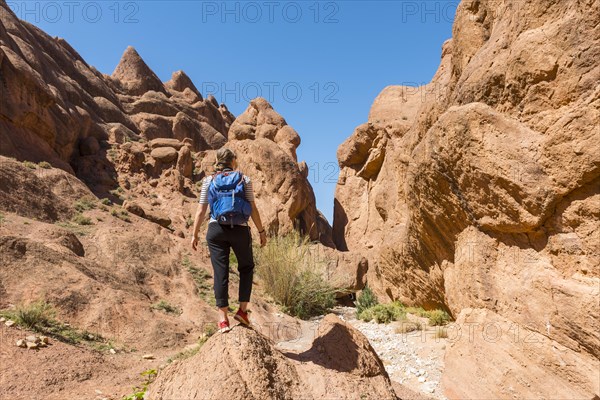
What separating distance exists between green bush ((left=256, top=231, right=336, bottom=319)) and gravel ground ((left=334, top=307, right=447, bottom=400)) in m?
3.31

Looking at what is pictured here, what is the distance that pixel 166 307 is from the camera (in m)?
8.69

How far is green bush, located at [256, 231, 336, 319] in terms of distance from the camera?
1134 centimetres

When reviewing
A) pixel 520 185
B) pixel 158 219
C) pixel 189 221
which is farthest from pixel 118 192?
pixel 520 185

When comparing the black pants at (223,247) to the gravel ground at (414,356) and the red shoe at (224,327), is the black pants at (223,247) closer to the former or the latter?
the red shoe at (224,327)

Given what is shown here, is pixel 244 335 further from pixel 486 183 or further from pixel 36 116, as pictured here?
pixel 36 116

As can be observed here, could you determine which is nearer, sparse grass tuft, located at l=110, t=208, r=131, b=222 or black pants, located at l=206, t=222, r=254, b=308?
black pants, located at l=206, t=222, r=254, b=308

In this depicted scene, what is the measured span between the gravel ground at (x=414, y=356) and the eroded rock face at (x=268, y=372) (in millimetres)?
1749

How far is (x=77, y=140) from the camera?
64.6 ft

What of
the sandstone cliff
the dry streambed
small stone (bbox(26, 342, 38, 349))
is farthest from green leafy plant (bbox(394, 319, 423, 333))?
the sandstone cliff

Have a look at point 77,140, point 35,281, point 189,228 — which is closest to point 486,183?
point 35,281

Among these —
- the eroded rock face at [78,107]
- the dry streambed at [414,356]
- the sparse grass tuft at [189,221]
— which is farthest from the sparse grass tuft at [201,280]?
the eroded rock face at [78,107]

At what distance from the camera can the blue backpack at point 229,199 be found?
3.38 meters

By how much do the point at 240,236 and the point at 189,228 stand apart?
47.3ft

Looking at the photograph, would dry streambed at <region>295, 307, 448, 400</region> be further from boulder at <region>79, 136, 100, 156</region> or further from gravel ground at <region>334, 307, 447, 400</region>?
boulder at <region>79, 136, 100, 156</region>
